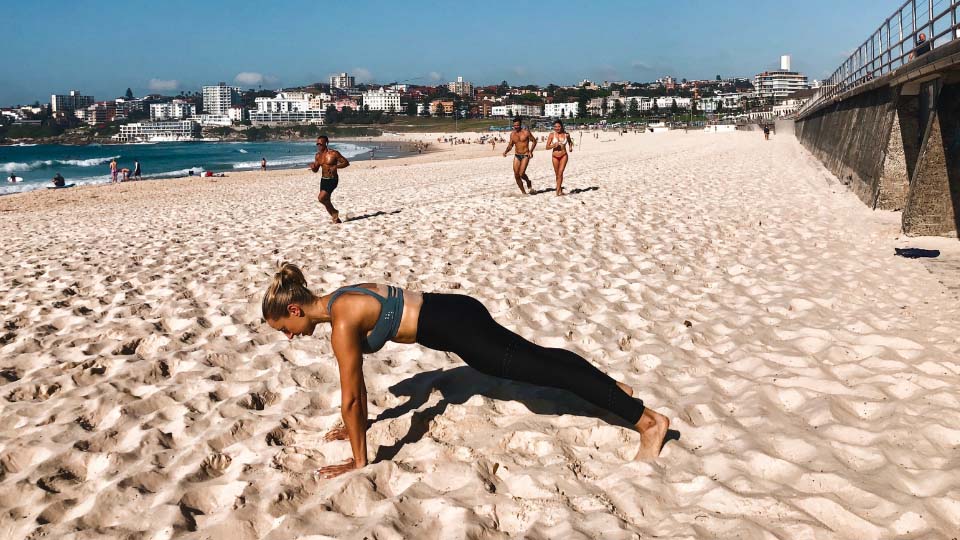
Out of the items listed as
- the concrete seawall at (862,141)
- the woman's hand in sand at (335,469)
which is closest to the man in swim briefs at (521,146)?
the concrete seawall at (862,141)

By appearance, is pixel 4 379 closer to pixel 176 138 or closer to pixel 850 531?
pixel 850 531

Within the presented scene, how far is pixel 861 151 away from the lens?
45.1 ft

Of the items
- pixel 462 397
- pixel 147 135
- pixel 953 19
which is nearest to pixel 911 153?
pixel 953 19

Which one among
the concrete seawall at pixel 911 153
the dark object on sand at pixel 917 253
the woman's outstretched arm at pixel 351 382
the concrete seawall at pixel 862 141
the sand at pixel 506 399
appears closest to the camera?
the sand at pixel 506 399

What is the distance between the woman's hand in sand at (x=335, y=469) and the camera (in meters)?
3.26

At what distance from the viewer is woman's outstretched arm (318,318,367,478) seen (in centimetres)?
315

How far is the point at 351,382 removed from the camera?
3.18m

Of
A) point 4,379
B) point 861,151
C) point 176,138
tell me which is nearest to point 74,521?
point 4,379

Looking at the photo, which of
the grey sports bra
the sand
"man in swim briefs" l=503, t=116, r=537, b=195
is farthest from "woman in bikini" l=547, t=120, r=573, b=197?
the grey sports bra

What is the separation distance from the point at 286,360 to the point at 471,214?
6459 millimetres

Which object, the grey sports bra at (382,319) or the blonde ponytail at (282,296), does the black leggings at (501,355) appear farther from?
the blonde ponytail at (282,296)

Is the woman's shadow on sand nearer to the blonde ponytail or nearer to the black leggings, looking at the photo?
the black leggings

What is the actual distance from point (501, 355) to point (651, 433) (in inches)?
33.6

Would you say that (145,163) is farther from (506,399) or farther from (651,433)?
(651,433)
